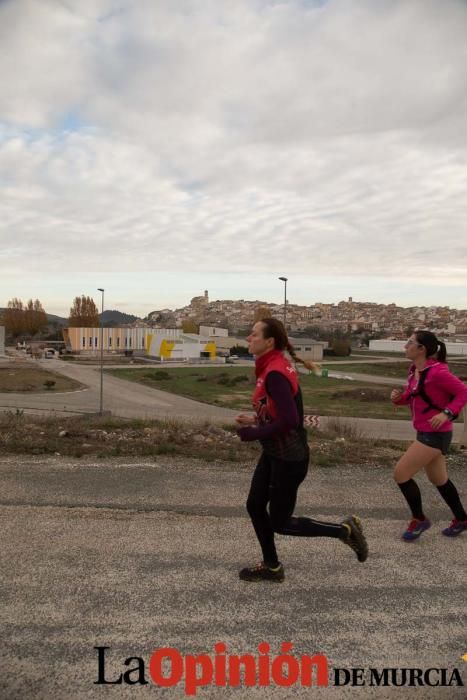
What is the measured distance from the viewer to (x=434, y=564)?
11.5 ft

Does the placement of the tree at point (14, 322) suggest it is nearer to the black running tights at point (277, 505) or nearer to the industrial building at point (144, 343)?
the industrial building at point (144, 343)

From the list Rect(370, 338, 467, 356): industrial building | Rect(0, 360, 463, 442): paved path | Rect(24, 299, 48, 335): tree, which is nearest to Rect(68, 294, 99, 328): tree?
Rect(24, 299, 48, 335): tree

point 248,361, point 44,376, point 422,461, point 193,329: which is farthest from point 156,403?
point 193,329

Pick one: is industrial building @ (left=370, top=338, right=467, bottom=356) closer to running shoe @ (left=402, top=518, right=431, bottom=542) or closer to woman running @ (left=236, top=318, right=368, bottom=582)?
running shoe @ (left=402, top=518, right=431, bottom=542)

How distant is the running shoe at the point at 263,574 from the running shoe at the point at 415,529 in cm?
121

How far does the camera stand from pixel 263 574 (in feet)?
10.6

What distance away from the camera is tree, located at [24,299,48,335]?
485 ft

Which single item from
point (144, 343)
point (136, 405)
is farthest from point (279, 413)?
point (144, 343)

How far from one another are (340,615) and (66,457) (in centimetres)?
439

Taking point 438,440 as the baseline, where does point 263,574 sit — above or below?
below

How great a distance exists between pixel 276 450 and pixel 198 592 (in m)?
0.95

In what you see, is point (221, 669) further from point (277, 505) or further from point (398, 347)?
point (398, 347)

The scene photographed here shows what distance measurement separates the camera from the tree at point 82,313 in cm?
13712

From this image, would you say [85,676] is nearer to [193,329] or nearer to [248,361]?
[248,361]
